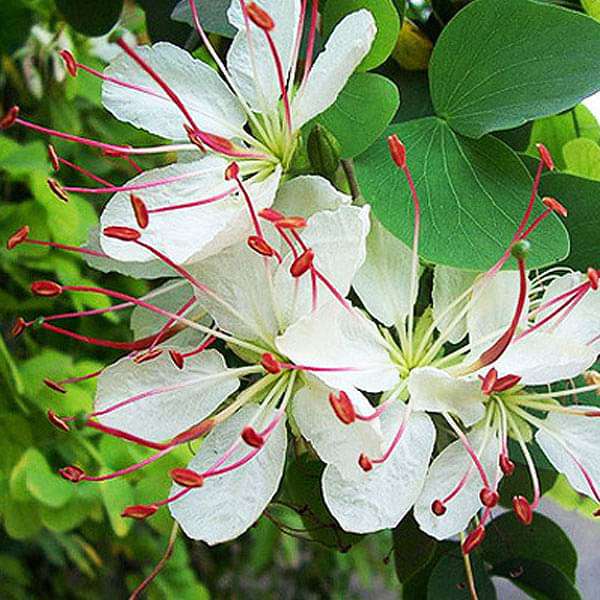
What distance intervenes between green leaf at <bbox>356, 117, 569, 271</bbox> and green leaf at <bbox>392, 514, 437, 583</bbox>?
0.14 m

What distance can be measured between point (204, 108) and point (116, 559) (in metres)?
0.92

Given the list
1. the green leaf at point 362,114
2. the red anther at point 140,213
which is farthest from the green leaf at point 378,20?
the red anther at point 140,213

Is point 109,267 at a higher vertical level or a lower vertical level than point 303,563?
higher

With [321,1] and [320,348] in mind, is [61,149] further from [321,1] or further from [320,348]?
[320,348]

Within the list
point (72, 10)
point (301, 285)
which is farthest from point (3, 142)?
point (301, 285)

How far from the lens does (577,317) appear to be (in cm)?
37

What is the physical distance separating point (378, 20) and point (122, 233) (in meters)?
0.14

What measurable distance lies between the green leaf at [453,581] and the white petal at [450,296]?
0.50 feet

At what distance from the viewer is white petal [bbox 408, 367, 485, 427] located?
13.3 inches

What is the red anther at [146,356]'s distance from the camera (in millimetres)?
369

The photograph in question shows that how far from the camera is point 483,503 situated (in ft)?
1.10

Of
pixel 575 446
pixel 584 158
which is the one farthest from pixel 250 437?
pixel 584 158

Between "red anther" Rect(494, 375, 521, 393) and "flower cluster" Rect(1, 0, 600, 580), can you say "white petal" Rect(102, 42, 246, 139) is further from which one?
"red anther" Rect(494, 375, 521, 393)

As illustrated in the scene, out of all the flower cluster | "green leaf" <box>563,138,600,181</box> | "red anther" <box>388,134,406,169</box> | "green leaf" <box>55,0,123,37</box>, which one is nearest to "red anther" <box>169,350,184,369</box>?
the flower cluster
